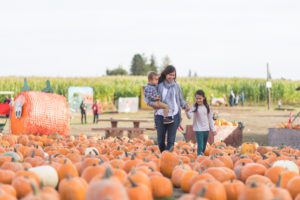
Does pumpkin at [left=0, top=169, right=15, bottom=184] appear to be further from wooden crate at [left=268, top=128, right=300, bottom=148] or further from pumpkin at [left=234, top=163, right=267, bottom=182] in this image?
wooden crate at [left=268, top=128, right=300, bottom=148]

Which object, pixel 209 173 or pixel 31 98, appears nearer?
pixel 209 173

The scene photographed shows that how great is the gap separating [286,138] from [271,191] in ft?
32.9

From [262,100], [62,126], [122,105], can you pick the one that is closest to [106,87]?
[122,105]

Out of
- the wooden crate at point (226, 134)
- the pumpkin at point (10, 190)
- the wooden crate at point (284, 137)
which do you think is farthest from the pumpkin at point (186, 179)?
the wooden crate at point (226, 134)

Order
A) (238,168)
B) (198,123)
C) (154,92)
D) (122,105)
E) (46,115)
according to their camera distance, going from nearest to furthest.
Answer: (238,168)
(154,92)
(198,123)
(46,115)
(122,105)

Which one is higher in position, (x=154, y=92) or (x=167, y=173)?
(x=154, y=92)

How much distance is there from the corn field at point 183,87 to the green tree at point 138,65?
171 ft

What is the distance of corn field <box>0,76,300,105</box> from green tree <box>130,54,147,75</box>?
171 ft

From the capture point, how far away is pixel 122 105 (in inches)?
1597

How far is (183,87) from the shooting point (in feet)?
180

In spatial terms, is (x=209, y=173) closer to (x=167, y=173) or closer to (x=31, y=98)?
(x=167, y=173)

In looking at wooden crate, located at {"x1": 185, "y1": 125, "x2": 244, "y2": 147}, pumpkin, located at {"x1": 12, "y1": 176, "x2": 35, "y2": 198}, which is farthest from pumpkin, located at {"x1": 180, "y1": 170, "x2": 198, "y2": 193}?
wooden crate, located at {"x1": 185, "y1": 125, "x2": 244, "y2": 147}

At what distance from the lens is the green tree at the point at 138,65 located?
116625 millimetres

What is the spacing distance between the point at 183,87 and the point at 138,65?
63158mm
